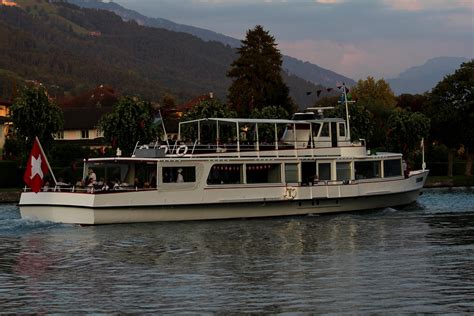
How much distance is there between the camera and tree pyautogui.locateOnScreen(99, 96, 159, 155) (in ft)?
302

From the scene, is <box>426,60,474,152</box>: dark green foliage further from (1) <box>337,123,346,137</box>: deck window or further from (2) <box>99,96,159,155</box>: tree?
(1) <box>337,123,346,137</box>: deck window

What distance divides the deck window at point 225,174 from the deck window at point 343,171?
5911 millimetres

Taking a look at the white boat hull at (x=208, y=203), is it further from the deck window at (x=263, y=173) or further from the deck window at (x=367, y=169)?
the deck window at (x=263, y=173)

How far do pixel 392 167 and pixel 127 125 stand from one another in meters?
40.7

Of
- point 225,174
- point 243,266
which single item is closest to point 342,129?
point 225,174

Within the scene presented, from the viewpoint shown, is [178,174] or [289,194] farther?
[289,194]

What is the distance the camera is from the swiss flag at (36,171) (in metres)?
48.5

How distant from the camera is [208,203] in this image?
50.2 metres

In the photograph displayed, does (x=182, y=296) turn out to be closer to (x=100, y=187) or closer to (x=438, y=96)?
(x=100, y=187)

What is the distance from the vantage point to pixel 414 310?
2502cm

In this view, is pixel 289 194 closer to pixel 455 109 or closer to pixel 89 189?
pixel 89 189

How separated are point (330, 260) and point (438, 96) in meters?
70.8

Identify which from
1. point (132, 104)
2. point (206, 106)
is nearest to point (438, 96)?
point (206, 106)

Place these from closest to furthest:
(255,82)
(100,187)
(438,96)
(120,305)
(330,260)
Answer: (120,305) → (330,260) → (100,187) → (438,96) → (255,82)
